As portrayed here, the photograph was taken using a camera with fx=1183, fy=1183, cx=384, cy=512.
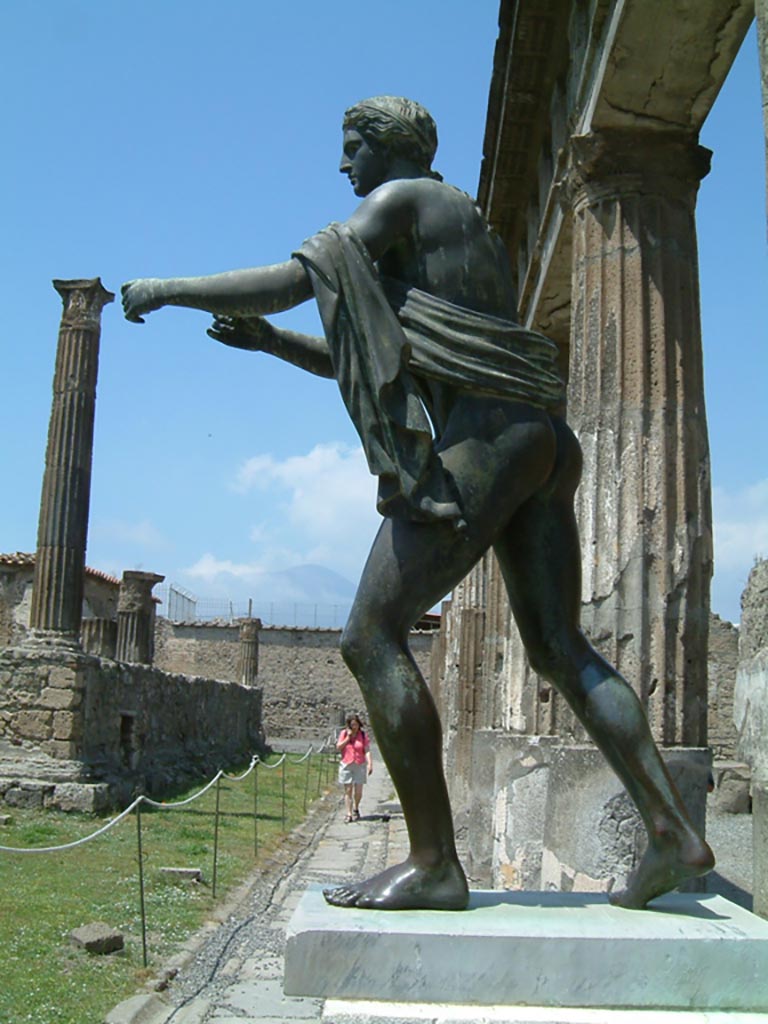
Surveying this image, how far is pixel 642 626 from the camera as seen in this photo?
236 inches

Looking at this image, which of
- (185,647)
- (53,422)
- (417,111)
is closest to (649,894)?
(417,111)

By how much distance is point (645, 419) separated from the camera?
6.21 meters

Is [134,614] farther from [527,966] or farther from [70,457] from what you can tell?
[527,966]

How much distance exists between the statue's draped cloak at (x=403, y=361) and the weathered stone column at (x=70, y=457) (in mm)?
15125

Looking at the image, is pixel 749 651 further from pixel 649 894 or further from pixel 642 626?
pixel 642 626

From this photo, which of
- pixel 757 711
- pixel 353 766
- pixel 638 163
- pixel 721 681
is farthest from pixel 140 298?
pixel 721 681

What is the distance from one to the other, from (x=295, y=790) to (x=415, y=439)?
19248 millimetres

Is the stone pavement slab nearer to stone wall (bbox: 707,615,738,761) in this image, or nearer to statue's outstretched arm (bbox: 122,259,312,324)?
statue's outstretched arm (bbox: 122,259,312,324)

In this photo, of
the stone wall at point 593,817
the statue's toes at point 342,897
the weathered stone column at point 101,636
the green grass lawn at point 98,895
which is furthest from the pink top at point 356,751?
the statue's toes at point 342,897

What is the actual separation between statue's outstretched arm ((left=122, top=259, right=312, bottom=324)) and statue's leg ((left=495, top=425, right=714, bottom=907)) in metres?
0.77

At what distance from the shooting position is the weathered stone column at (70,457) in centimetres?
1758

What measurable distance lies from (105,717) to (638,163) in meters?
12.9

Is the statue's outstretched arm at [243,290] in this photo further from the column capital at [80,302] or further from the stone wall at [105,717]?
the column capital at [80,302]

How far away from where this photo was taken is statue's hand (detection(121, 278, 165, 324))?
9.83 feet
